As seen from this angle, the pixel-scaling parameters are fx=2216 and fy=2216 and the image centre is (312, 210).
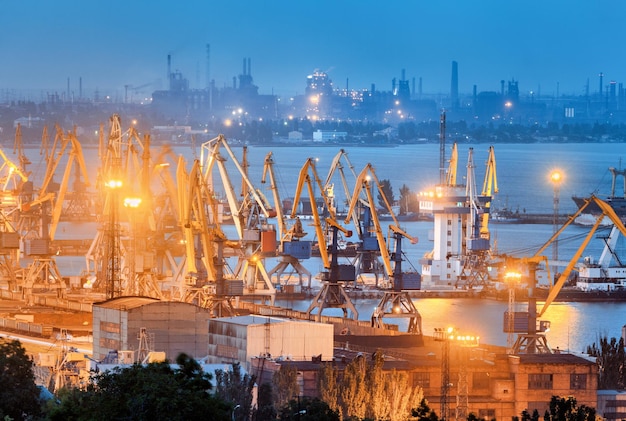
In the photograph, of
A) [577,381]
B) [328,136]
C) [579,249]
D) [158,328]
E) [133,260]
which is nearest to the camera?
[577,381]

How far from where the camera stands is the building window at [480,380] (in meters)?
20.8

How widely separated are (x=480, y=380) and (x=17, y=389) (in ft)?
24.4

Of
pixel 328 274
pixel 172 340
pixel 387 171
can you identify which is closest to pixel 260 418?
pixel 172 340

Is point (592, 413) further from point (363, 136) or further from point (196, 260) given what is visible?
point (363, 136)

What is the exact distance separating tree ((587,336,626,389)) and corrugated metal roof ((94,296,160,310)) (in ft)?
15.2

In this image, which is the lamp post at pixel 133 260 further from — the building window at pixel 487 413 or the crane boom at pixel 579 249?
the building window at pixel 487 413

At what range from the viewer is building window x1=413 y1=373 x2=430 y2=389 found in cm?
2052

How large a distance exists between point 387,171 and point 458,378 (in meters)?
69.5

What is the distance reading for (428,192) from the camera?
1790 inches

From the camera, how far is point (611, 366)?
2284 centimetres

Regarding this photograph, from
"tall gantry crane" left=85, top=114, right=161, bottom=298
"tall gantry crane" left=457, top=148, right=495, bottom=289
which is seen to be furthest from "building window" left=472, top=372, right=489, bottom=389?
"tall gantry crane" left=457, top=148, right=495, bottom=289

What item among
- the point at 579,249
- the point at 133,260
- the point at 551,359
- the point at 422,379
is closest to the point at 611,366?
the point at 551,359

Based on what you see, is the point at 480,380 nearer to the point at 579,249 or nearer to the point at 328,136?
the point at 579,249

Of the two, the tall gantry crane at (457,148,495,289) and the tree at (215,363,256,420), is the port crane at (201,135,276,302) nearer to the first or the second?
the tall gantry crane at (457,148,495,289)
